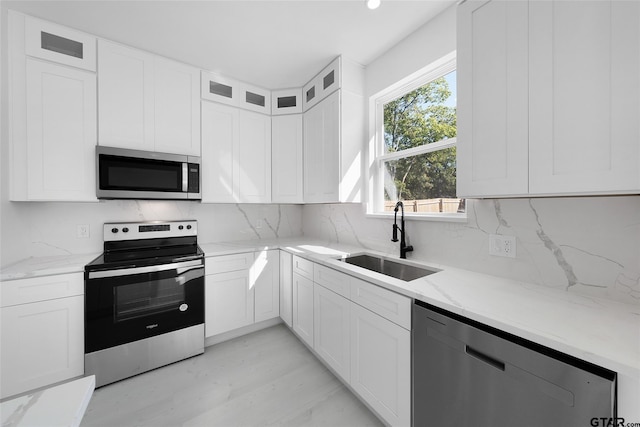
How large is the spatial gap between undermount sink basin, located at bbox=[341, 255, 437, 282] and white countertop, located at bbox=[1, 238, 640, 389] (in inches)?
5.4

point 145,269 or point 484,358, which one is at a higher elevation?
point 145,269

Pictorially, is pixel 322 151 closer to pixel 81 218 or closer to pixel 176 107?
pixel 176 107

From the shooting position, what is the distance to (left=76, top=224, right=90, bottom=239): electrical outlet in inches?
87.9

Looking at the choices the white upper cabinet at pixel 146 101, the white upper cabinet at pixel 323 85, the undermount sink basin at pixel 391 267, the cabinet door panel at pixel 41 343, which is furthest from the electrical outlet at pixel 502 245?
the cabinet door panel at pixel 41 343

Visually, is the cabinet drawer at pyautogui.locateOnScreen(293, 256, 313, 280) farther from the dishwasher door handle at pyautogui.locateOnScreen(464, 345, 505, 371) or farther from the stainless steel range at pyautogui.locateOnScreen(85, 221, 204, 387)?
the dishwasher door handle at pyautogui.locateOnScreen(464, 345, 505, 371)

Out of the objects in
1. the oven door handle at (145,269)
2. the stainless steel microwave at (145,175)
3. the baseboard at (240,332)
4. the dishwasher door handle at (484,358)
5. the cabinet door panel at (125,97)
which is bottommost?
the baseboard at (240,332)

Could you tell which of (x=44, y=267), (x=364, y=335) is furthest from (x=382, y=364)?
(x=44, y=267)

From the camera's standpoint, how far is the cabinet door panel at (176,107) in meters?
2.25

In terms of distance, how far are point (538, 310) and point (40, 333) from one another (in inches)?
114

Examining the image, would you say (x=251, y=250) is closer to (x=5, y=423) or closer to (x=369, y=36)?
(x=5, y=423)

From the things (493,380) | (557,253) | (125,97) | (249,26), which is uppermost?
(249,26)

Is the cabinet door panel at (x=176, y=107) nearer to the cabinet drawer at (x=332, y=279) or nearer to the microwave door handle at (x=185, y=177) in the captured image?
the microwave door handle at (x=185, y=177)

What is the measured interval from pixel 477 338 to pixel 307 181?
2093 millimetres

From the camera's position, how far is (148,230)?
2451 millimetres
